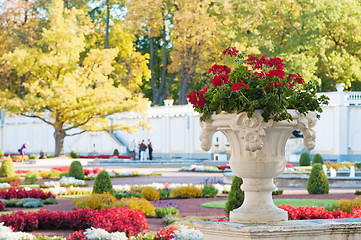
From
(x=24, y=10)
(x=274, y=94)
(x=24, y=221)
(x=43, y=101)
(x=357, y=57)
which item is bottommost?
(x=24, y=221)

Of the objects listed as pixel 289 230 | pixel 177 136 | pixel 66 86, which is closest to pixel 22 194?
pixel 289 230

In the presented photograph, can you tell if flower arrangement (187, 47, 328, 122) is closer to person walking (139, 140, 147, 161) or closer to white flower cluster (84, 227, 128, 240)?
white flower cluster (84, 227, 128, 240)

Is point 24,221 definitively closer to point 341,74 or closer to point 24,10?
point 341,74

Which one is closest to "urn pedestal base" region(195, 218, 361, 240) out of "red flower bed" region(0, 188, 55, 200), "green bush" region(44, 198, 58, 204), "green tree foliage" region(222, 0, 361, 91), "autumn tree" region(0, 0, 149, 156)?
"green bush" region(44, 198, 58, 204)

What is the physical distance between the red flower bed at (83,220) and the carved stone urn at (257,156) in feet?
13.0

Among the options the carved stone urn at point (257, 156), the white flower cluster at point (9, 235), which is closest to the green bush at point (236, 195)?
the white flower cluster at point (9, 235)

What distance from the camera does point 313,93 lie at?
247 inches

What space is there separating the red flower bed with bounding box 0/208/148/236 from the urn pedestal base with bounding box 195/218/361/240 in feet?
12.7

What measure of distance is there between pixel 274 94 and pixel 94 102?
109ft

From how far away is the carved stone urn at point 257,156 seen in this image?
5.86 metres

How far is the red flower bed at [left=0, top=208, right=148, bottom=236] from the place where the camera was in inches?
381

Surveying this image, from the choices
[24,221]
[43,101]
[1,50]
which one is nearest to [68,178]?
[24,221]

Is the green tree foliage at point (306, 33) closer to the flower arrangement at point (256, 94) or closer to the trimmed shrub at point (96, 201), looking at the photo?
the trimmed shrub at point (96, 201)

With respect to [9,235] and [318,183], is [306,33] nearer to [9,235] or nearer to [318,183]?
[318,183]
